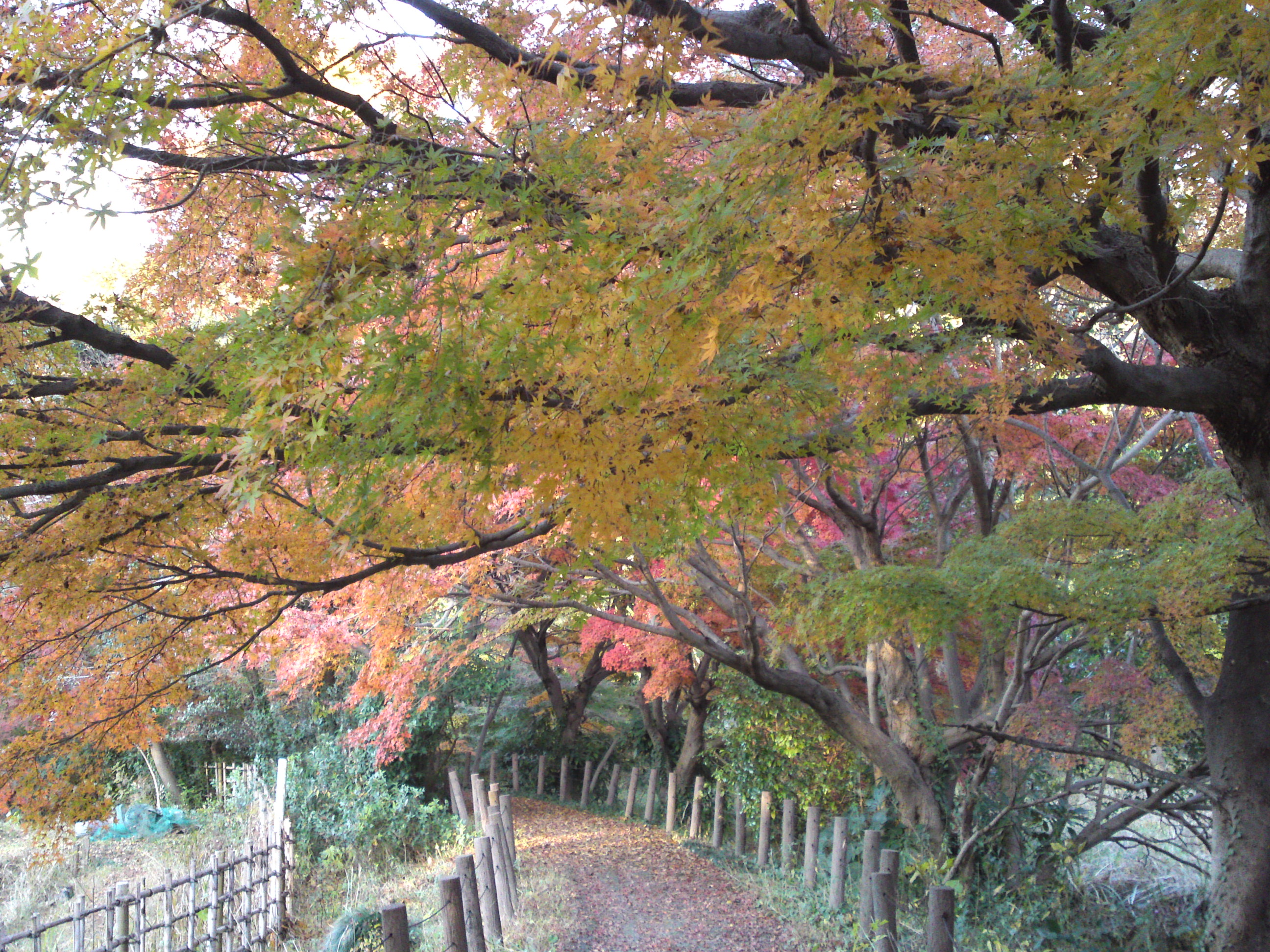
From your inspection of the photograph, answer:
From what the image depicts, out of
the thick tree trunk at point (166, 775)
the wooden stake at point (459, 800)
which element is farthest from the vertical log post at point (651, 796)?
the thick tree trunk at point (166, 775)

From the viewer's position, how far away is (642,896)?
28.7 ft

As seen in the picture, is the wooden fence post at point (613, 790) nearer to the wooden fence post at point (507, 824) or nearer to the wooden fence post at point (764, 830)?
the wooden fence post at point (764, 830)

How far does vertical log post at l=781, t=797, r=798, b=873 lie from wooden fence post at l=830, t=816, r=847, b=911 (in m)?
1.33

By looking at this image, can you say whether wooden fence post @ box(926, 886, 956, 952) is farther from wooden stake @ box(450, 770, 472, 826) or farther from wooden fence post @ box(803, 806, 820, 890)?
wooden stake @ box(450, 770, 472, 826)

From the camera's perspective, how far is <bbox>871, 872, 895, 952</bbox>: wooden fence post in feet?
16.3

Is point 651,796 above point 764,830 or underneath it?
underneath

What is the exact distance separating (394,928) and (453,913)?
0.64 m

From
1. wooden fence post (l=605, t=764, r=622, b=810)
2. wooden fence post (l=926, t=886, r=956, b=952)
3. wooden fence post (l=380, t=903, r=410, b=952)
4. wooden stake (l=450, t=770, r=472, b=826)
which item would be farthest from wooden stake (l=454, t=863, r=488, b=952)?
wooden fence post (l=605, t=764, r=622, b=810)

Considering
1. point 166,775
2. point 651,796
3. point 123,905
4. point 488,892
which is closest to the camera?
point 123,905

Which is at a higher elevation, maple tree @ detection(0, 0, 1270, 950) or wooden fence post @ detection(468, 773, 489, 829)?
maple tree @ detection(0, 0, 1270, 950)

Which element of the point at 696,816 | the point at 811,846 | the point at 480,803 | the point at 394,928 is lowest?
the point at 696,816

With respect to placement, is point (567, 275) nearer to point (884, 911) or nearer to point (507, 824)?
point (884, 911)

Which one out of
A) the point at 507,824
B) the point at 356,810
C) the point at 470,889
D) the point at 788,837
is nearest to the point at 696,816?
the point at 788,837

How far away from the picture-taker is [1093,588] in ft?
17.6
